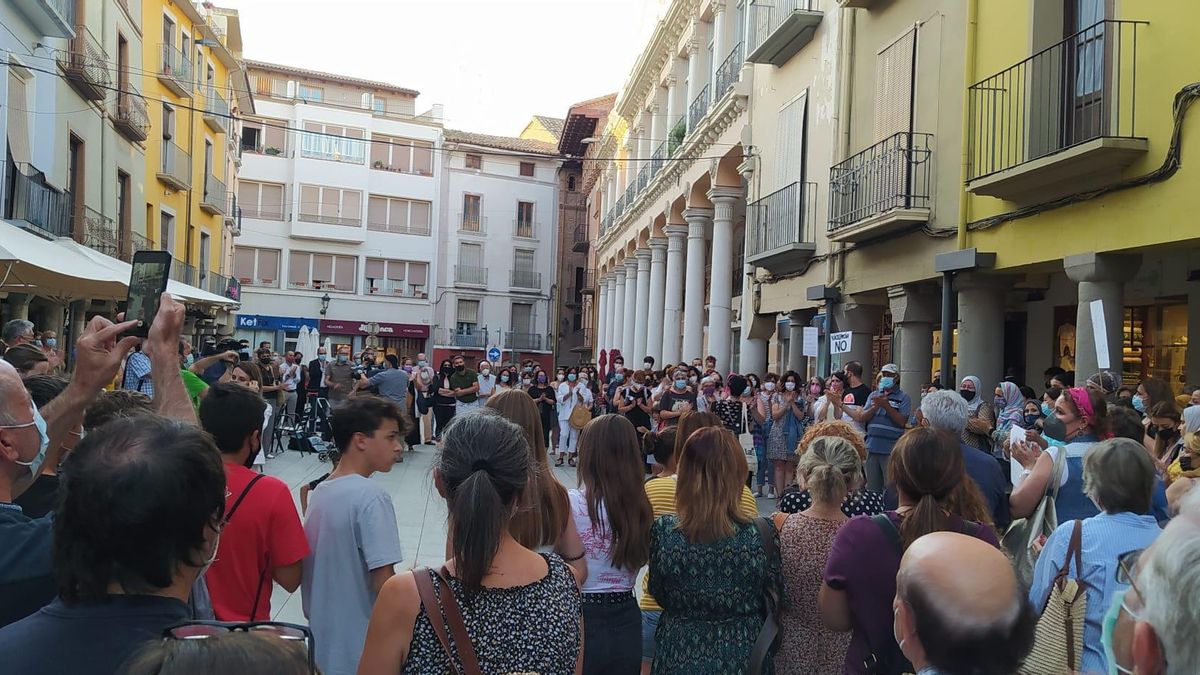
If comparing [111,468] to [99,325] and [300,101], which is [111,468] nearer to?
[99,325]

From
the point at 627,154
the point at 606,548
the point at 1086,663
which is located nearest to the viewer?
the point at 1086,663

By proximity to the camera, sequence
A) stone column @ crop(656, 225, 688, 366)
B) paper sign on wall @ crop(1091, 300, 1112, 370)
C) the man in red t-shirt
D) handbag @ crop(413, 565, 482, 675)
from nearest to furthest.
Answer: handbag @ crop(413, 565, 482, 675)
the man in red t-shirt
paper sign on wall @ crop(1091, 300, 1112, 370)
stone column @ crop(656, 225, 688, 366)

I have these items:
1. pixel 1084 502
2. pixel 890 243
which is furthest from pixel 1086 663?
pixel 890 243

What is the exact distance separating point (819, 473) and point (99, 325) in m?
2.86

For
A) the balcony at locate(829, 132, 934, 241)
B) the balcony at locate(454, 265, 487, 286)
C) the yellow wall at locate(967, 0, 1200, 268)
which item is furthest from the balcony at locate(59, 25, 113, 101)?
the balcony at locate(454, 265, 487, 286)

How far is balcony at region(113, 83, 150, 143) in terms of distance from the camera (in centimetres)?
2252

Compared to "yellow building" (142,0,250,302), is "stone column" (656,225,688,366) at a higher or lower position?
lower

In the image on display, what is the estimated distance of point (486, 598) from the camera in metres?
2.51

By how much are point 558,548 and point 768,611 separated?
0.93 metres

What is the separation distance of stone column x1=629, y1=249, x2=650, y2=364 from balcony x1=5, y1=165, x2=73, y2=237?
689 inches

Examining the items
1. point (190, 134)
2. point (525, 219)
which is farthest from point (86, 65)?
point (525, 219)

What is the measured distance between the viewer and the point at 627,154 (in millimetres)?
37375

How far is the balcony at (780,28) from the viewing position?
16.2 metres

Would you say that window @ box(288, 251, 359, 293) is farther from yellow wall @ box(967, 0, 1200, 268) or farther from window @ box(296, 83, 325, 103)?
yellow wall @ box(967, 0, 1200, 268)
